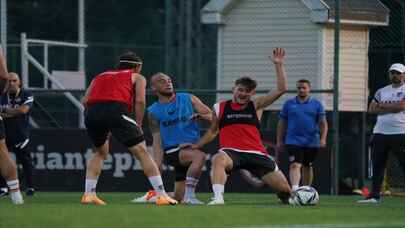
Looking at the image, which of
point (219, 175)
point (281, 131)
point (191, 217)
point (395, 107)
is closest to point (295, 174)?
point (281, 131)

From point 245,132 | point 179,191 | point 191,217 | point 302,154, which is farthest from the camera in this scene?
point 302,154

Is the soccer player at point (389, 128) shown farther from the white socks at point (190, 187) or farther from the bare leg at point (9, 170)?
the bare leg at point (9, 170)

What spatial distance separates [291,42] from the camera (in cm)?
2520

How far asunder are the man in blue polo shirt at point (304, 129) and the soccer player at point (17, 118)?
3811 millimetres

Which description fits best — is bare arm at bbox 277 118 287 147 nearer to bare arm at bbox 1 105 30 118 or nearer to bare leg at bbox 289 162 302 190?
bare leg at bbox 289 162 302 190

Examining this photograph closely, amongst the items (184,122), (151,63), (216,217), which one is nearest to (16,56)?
(151,63)

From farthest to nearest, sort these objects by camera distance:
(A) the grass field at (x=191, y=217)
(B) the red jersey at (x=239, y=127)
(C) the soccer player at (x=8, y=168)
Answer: (B) the red jersey at (x=239, y=127) → (C) the soccer player at (x=8, y=168) → (A) the grass field at (x=191, y=217)

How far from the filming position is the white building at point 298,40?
24.3 m

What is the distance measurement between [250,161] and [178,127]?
1479mm

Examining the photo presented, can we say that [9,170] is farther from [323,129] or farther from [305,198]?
[323,129]

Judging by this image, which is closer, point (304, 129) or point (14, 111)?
point (14, 111)

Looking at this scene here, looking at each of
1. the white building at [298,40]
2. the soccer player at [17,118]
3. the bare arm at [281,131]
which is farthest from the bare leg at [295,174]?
the soccer player at [17,118]

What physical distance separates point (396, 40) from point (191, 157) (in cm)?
736

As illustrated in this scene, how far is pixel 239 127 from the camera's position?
16.3 m
